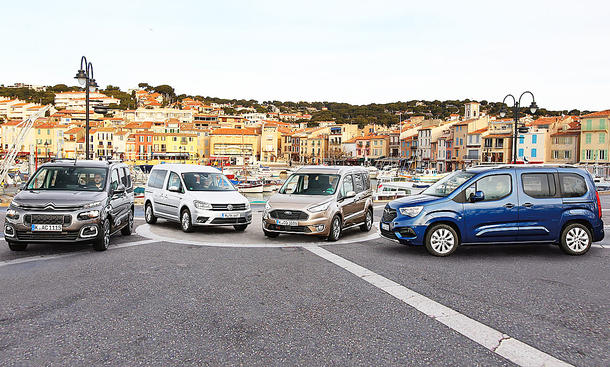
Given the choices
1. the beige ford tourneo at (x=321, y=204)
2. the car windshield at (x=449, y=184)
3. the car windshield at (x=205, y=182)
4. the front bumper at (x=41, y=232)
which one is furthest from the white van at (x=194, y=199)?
the car windshield at (x=449, y=184)

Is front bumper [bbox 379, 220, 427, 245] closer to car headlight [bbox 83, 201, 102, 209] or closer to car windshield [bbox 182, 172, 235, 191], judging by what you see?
car headlight [bbox 83, 201, 102, 209]

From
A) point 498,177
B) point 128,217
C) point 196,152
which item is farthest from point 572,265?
point 196,152

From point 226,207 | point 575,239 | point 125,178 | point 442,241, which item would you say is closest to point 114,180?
point 125,178

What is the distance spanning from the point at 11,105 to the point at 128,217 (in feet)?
635

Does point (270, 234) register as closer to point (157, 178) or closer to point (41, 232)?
point (157, 178)

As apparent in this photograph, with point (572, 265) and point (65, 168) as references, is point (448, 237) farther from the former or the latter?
point (65, 168)

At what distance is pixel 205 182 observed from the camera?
1438 centimetres

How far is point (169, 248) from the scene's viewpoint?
34.8 ft

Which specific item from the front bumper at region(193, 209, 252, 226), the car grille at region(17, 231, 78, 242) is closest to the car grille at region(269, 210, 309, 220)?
the front bumper at region(193, 209, 252, 226)

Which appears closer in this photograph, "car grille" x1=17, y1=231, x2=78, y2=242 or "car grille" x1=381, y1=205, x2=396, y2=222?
"car grille" x1=17, y1=231, x2=78, y2=242

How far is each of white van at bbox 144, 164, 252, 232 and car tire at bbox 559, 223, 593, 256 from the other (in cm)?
785

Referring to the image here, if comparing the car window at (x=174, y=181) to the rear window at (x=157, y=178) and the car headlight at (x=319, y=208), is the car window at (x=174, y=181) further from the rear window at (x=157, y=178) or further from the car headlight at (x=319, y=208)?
the car headlight at (x=319, y=208)

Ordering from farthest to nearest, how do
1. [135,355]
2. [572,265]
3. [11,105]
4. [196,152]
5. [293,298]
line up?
[11,105] < [196,152] < [572,265] < [293,298] < [135,355]

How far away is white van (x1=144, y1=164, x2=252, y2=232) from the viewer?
1305 cm
